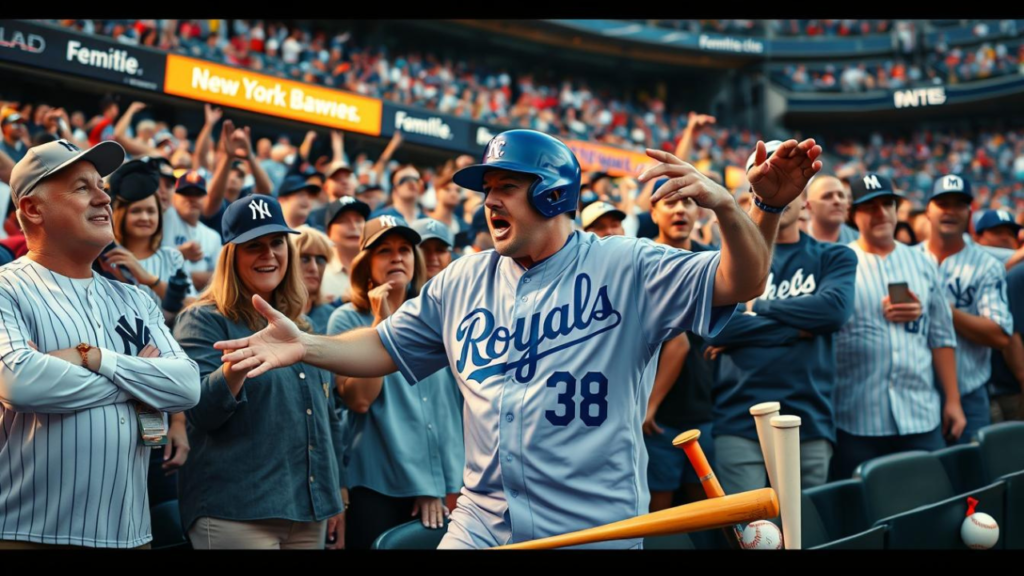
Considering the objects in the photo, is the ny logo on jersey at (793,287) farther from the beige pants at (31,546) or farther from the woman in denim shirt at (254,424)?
the beige pants at (31,546)

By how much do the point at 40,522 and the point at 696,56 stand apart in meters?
32.1

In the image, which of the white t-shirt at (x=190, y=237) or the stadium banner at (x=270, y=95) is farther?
the stadium banner at (x=270, y=95)

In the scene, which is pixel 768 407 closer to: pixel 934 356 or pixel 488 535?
pixel 488 535

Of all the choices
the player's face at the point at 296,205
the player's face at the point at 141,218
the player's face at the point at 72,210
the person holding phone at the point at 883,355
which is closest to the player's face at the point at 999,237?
the person holding phone at the point at 883,355

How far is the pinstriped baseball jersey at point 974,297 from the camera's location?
6.02 metres

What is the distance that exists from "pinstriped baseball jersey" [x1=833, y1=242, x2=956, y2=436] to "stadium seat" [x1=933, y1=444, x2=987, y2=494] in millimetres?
242

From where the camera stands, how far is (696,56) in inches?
1294

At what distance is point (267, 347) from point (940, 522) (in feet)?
10.1

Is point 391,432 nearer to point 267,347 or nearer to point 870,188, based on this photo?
point 267,347

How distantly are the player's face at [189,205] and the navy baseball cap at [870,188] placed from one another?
412 cm

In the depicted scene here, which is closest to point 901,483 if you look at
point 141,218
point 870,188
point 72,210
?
point 870,188

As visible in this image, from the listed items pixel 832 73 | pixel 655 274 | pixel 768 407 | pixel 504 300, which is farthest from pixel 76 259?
pixel 832 73

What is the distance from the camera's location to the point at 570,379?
2.85m
